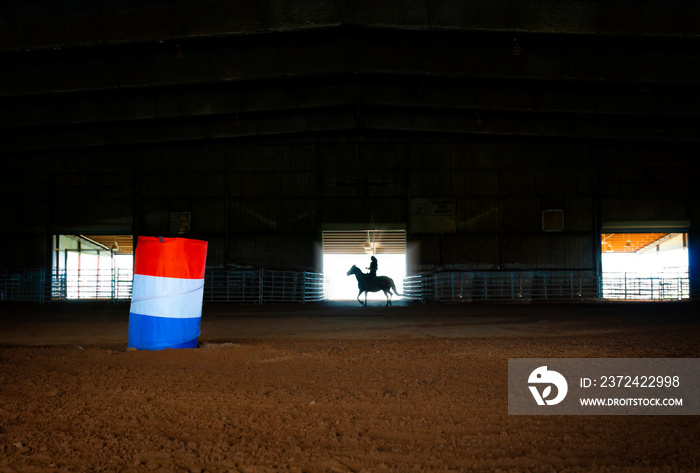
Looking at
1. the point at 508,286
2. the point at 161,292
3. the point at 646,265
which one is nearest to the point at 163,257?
the point at 161,292

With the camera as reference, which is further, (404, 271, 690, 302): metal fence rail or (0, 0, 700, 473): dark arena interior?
(404, 271, 690, 302): metal fence rail

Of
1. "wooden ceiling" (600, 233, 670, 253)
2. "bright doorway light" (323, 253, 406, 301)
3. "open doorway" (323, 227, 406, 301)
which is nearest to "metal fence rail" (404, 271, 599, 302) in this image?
"open doorway" (323, 227, 406, 301)

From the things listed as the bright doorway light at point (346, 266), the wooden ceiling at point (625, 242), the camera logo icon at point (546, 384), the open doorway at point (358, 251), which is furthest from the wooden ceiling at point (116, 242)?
the camera logo icon at point (546, 384)

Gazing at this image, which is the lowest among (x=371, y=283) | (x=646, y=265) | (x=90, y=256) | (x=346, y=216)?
(x=371, y=283)

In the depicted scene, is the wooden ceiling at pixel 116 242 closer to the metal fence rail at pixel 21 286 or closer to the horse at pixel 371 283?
the metal fence rail at pixel 21 286

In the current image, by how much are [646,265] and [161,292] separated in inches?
1196

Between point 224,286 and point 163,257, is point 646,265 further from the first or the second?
point 163,257

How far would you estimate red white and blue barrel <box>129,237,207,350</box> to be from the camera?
6023mm

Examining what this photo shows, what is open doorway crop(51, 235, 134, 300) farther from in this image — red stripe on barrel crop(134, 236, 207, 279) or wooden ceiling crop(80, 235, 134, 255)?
red stripe on barrel crop(134, 236, 207, 279)

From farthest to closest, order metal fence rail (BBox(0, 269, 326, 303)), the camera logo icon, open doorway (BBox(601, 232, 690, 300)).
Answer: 1. metal fence rail (BBox(0, 269, 326, 303))
2. open doorway (BBox(601, 232, 690, 300))
3. the camera logo icon

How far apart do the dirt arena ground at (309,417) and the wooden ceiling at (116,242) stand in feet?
82.3

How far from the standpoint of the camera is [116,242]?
30656 mm

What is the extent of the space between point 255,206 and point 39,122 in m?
8.86

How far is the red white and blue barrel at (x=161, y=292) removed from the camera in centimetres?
602
